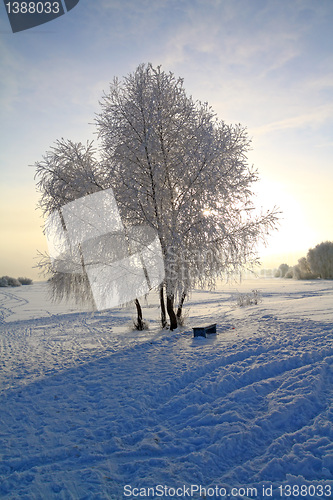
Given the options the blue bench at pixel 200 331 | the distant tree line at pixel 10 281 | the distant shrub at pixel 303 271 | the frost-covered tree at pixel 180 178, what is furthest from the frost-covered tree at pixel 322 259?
the distant tree line at pixel 10 281

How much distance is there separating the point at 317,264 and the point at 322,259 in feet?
2.82

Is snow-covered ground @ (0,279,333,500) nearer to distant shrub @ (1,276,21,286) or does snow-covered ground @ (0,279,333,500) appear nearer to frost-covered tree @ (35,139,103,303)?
frost-covered tree @ (35,139,103,303)

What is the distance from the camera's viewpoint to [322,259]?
106ft

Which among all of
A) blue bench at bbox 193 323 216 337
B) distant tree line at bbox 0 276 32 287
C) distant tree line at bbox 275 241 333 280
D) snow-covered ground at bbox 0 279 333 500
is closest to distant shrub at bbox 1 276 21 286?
distant tree line at bbox 0 276 32 287

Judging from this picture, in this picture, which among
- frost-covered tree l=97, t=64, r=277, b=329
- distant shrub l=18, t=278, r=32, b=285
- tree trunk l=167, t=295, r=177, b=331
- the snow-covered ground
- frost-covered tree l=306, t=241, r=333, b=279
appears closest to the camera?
A: the snow-covered ground

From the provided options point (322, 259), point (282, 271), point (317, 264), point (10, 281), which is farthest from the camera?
point (10, 281)

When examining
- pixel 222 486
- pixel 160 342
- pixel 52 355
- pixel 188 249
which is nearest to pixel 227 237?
pixel 188 249

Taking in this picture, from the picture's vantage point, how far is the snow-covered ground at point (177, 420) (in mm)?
3334

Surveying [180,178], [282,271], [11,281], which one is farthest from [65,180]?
[11,281]

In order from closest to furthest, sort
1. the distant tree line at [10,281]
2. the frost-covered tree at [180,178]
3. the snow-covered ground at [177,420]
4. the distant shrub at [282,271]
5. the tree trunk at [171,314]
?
the snow-covered ground at [177,420], the frost-covered tree at [180,178], the tree trunk at [171,314], the distant shrub at [282,271], the distant tree line at [10,281]

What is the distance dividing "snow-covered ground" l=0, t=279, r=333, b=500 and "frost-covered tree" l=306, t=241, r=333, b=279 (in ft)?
86.6

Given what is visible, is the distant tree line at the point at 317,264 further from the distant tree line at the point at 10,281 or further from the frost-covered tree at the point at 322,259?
the distant tree line at the point at 10,281

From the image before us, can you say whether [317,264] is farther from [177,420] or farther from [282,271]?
[177,420]

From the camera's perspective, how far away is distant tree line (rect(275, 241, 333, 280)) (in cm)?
3209
